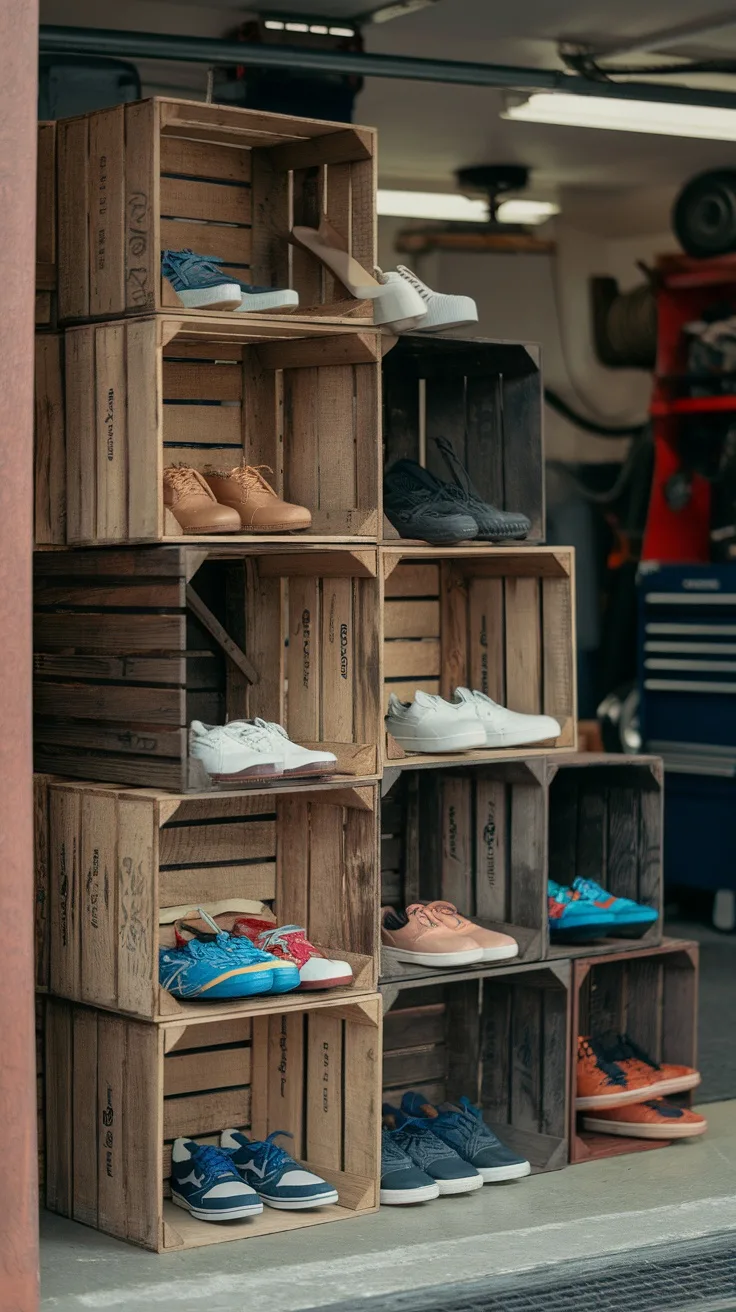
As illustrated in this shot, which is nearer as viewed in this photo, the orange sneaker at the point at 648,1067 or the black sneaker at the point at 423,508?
the black sneaker at the point at 423,508

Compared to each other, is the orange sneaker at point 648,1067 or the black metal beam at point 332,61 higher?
the black metal beam at point 332,61

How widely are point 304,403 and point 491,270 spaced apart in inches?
161

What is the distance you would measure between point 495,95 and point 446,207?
2.24 ft

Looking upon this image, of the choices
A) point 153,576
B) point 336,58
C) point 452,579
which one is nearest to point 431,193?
point 336,58

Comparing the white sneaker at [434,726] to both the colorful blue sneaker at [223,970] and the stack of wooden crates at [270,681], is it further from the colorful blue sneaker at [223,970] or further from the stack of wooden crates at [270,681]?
the colorful blue sneaker at [223,970]

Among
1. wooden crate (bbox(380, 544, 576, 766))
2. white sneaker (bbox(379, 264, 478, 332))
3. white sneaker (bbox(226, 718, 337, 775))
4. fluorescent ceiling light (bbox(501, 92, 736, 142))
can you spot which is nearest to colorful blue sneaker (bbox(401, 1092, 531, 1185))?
wooden crate (bbox(380, 544, 576, 766))

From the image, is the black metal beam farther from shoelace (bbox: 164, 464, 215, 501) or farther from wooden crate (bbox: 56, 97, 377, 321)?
shoelace (bbox: 164, 464, 215, 501)

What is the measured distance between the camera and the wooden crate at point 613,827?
5.09 m

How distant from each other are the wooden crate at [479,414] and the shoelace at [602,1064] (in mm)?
1341

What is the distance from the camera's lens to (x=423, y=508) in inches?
182

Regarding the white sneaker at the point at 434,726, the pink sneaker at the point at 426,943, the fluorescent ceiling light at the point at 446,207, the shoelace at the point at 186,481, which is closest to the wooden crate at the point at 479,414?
the white sneaker at the point at 434,726

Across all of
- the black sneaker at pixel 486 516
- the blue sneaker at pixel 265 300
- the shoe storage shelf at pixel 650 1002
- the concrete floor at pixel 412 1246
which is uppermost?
the blue sneaker at pixel 265 300

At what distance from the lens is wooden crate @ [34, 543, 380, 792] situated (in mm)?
4188

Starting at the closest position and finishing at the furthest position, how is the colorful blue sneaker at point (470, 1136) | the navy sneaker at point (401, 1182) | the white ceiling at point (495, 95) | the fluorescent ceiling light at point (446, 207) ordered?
1. the navy sneaker at point (401, 1182)
2. the colorful blue sneaker at point (470, 1136)
3. the white ceiling at point (495, 95)
4. the fluorescent ceiling light at point (446, 207)
